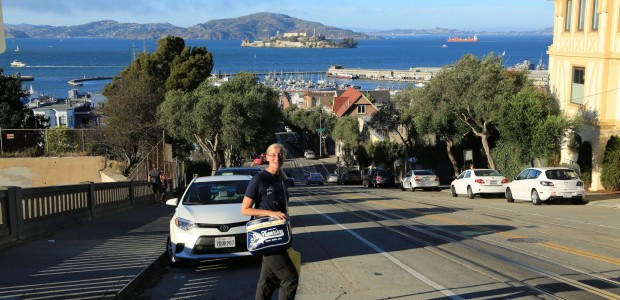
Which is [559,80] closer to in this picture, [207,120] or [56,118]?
[207,120]

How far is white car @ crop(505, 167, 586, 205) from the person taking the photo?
2247 cm

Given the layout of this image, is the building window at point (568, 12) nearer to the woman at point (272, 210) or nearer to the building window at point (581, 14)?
the building window at point (581, 14)

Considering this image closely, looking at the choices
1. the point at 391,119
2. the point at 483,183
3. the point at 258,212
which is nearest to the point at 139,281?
the point at 258,212

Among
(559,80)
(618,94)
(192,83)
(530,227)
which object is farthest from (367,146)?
(530,227)

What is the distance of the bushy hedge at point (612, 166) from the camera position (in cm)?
2712

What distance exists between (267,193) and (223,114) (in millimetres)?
34247

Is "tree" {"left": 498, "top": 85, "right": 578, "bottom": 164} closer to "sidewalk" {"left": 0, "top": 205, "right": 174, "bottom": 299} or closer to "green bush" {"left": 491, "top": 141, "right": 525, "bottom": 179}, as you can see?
"green bush" {"left": 491, "top": 141, "right": 525, "bottom": 179}

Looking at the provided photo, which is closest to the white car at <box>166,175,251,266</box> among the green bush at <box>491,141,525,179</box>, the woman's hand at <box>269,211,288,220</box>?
the woman's hand at <box>269,211,288,220</box>

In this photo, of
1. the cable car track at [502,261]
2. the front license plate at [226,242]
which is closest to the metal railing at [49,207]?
the front license plate at [226,242]

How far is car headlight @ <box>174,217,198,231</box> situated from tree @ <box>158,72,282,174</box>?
97.6 feet

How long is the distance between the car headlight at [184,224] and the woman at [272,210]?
3854mm

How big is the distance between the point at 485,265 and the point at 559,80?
2520cm

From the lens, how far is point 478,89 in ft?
113

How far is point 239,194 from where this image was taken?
11891mm
